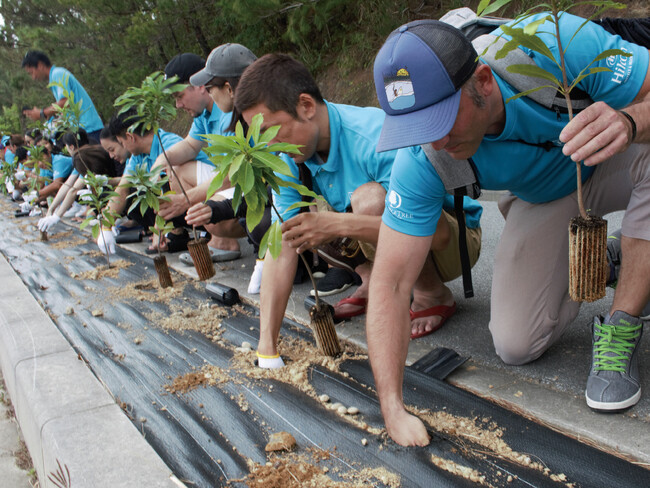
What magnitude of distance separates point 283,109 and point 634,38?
137 centimetres

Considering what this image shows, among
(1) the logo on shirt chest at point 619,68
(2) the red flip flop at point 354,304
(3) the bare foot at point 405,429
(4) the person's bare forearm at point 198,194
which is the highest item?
(1) the logo on shirt chest at point 619,68

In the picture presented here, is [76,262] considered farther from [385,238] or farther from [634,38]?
[634,38]


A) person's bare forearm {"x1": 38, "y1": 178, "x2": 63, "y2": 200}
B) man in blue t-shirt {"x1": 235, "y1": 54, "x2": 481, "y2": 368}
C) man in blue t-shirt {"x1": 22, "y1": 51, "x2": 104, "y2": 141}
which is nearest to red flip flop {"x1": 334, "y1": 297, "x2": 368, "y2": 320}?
man in blue t-shirt {"x1": 235, "y1": 54, "x2": 481, "y2": 368}

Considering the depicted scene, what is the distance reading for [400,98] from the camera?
1.49 meters

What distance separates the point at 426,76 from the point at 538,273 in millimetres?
980

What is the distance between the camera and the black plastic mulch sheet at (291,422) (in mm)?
1449

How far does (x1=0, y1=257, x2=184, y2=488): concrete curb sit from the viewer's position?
1.67 meters

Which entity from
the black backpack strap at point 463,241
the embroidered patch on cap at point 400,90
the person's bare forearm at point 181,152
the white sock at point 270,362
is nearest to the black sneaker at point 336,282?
the white sock at point 270,362

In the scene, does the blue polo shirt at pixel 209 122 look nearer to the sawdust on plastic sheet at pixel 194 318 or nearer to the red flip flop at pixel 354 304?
the sawdust on plastic sheet at pixel 194 318

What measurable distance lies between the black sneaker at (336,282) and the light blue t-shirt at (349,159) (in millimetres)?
776

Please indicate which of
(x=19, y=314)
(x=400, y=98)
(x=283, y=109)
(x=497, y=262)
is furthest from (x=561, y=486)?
(x=19, y=314)

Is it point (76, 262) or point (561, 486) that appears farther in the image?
point (76, 262)

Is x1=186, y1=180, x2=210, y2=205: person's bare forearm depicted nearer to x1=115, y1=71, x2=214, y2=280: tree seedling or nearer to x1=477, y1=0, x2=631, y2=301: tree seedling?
x1=115, y1=71, x2=214, y2=280: tree seedling

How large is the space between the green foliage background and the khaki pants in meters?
4.77
